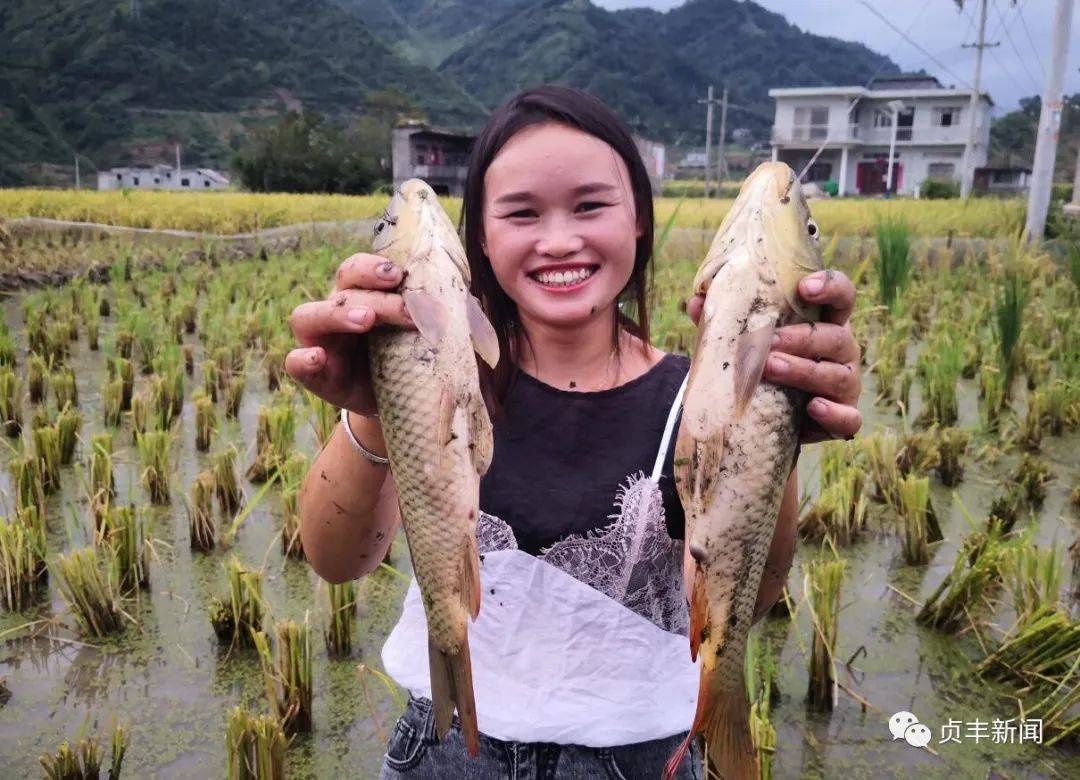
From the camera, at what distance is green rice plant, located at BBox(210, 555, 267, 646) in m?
3.01

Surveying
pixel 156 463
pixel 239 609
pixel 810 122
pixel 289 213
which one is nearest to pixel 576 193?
pixel 239 609

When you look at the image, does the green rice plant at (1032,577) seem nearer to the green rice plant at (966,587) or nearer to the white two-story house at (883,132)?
the green rice plant at (966,587)

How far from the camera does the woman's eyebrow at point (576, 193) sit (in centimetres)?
180

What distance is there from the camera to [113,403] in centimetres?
529

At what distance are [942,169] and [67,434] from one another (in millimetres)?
45932

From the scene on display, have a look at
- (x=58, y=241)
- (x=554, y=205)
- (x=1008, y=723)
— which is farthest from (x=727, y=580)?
(x=58, y=241)

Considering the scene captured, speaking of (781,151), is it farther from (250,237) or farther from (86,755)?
(86,755)

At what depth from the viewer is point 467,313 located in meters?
1.49

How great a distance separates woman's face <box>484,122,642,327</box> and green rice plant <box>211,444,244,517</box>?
2750mm

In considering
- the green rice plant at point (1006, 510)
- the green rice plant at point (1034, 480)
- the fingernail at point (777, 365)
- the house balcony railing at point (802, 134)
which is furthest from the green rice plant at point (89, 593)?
the house balcony railing at point (802, 134)

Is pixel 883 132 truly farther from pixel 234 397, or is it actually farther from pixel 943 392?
pixel 234 397

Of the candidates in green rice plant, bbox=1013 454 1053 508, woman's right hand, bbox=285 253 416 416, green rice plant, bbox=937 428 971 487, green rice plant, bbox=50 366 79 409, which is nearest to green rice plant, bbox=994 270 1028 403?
green rice plant, bbox=937 428 971 487

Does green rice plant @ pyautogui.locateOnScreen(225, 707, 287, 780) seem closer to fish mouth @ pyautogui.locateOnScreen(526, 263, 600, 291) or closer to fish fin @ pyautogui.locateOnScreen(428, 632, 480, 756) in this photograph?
fish fin @ pyautogui.locateOnScreen(428, 632, 480, 756)

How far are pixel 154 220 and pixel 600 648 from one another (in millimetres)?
14459
